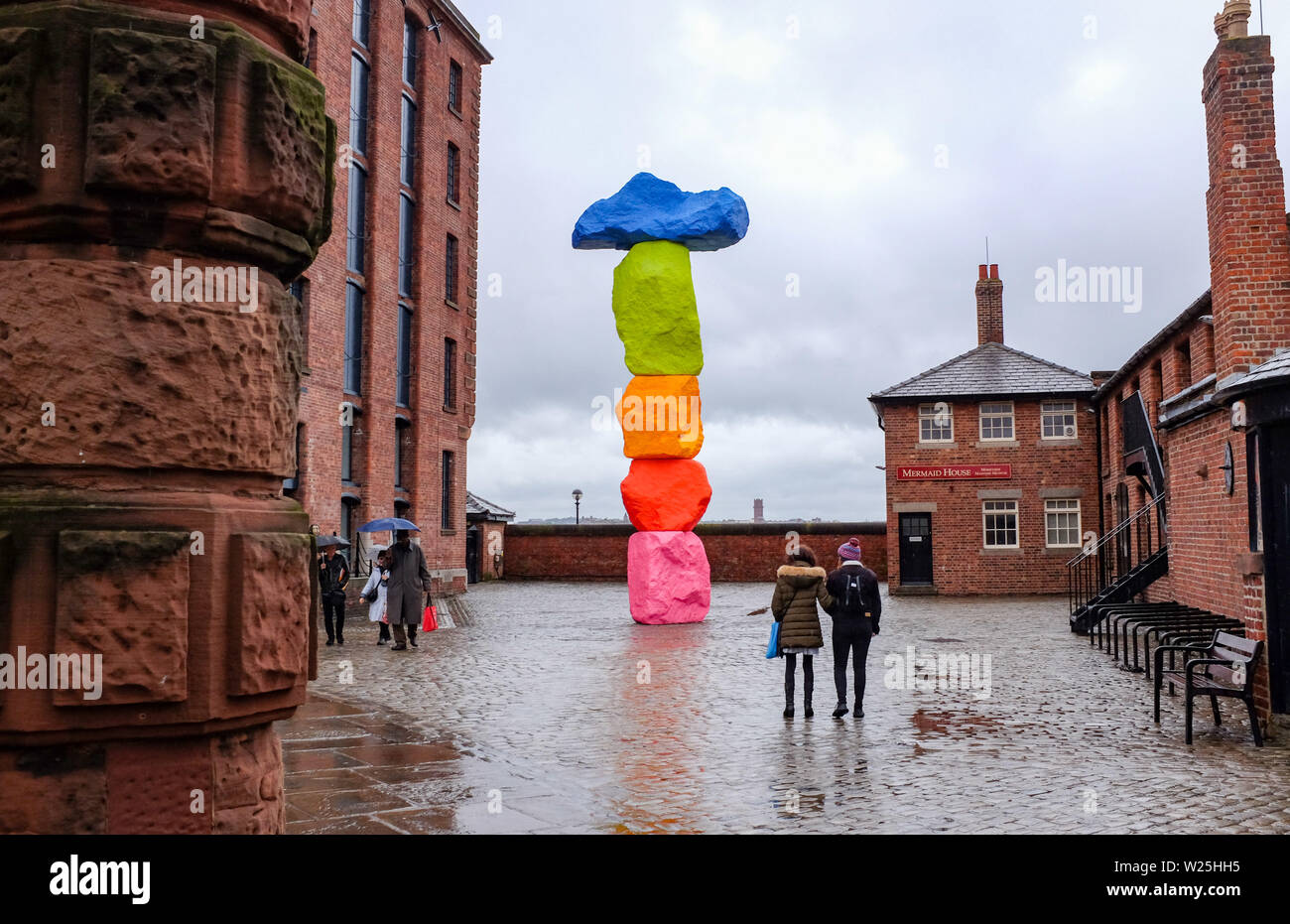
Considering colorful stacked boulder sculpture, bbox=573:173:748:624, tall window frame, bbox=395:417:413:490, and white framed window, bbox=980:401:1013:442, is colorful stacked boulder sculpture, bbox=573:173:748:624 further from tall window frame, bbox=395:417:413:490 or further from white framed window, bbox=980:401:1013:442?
white framed window, bbox=980:401:1013:442

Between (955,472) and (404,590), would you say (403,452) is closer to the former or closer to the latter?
(404,590)

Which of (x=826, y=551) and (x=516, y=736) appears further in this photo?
(x=826, y=551)

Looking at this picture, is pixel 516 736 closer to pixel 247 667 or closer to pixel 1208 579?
pixel 247 667

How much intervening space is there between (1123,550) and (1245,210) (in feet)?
50.3

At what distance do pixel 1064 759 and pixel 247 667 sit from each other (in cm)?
666

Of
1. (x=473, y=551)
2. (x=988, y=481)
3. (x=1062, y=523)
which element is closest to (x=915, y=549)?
(x=988, y=481)

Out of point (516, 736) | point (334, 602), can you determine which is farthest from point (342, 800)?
point (334, 602)

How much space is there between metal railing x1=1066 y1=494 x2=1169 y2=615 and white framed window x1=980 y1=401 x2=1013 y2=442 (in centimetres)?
400

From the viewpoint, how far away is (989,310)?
119ft

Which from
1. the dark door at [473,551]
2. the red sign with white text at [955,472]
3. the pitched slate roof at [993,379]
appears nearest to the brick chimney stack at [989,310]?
the pitched slate roof at [993,379]

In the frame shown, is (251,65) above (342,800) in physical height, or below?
above

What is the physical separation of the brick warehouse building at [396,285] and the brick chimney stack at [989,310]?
16740 mm

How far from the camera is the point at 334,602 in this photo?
55.5ft

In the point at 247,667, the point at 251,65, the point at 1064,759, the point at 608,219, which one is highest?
the point at 608,219
